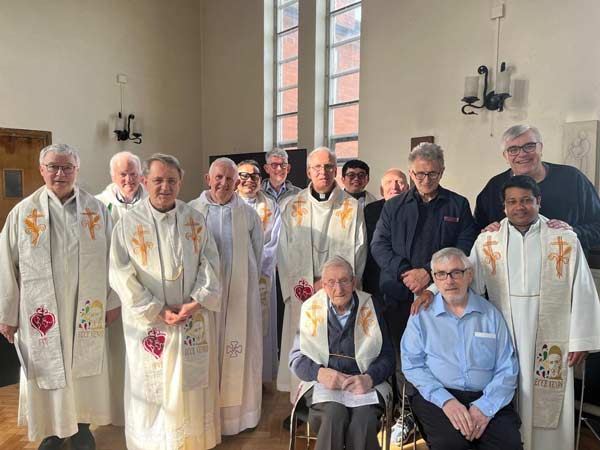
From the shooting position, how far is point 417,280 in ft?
8.10

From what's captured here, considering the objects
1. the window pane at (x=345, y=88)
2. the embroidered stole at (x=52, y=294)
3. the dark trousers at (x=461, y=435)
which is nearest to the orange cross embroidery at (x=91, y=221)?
the embroidered stole at (x=52, y=294)

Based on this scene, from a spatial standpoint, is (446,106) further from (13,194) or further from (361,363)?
(13,194)

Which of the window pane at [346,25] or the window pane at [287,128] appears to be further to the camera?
the window pane at [287,128]

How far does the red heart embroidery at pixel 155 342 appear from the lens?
2506 millimetres

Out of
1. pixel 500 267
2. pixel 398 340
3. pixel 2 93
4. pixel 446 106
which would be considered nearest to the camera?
pixel 500 267

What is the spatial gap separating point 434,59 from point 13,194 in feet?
18.5

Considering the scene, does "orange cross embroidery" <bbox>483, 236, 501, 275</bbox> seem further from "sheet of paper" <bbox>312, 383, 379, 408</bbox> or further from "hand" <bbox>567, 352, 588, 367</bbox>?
"sheet of paper" <bbox>312, 383, 379, 408</bbox>

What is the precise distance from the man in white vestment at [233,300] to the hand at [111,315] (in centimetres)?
59

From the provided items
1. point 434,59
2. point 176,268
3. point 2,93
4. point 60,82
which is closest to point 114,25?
point 60,82

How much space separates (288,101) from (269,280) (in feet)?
15.0

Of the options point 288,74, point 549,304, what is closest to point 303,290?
point 549,304

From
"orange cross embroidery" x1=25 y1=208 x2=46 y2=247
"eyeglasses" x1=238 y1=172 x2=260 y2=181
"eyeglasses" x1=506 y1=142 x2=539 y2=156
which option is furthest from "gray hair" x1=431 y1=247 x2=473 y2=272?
"orange cross embroidery" x1=25 y1=208 x2=46 y2=247

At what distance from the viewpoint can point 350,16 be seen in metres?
6.54

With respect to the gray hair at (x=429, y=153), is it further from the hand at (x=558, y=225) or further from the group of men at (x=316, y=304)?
the hand at (x=558, y=225)
